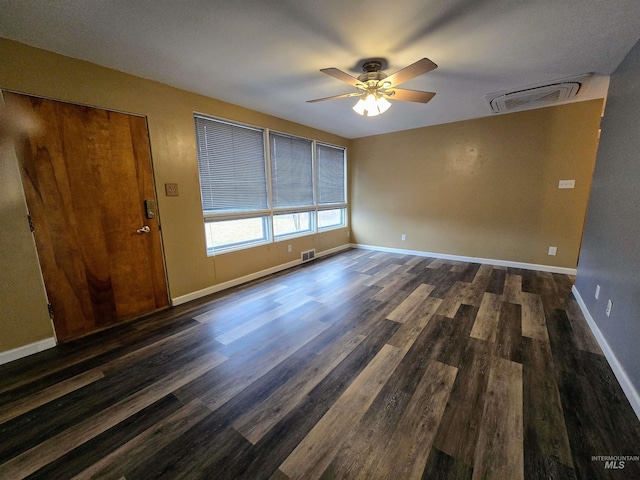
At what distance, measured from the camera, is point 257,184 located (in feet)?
12.3

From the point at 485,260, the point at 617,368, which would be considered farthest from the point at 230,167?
the point at 485,260

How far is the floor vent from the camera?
4.75m

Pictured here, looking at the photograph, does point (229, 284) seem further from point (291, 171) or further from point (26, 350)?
point (291, 171)

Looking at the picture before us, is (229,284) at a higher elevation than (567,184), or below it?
below

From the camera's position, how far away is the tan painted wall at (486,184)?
3.61 m

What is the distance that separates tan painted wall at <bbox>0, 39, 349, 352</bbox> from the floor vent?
66 centimetres

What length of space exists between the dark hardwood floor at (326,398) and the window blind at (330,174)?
291 cm

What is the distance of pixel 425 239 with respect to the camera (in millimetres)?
5000

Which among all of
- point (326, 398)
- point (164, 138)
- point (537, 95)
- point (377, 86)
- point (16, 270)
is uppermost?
point (537, 95)

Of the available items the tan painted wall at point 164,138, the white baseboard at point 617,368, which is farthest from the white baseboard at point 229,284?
the white baseboard at point 617,368

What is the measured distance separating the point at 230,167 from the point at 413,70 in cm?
248

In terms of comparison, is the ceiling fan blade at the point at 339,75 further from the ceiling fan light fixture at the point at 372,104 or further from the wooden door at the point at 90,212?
the wooden door at the point at 90,212

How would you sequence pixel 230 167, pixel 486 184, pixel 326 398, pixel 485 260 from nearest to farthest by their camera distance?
pixel 326 398, pixel 230 167, pixel 486 184, pixel 485 260

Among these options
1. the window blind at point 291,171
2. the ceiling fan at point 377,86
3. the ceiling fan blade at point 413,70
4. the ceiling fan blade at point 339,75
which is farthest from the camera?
the window blind at point 291,171
